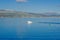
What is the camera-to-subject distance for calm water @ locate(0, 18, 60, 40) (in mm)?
1513

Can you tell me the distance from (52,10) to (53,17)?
0.13 m

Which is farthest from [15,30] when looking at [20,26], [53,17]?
[53,17]

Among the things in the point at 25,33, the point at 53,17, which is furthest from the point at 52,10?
the point at 25,33

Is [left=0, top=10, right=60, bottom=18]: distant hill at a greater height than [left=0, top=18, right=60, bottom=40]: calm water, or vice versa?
[left=0, top=10, right=60, bottom=18]: distant hill

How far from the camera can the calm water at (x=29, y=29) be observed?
1513mm

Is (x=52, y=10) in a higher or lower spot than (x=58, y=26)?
higher

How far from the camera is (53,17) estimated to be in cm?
155

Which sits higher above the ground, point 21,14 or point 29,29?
point 21,14

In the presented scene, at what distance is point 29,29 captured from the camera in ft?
5.10

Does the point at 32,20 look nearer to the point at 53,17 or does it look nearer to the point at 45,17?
the point at 45,17

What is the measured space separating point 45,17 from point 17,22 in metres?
0.51

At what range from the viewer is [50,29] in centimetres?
155

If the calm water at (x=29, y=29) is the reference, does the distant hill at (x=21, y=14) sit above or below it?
above

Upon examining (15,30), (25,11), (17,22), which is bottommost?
(15,30)
